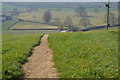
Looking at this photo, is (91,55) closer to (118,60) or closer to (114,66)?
(118,60)

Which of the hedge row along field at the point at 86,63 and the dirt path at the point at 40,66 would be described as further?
the dirt path at the point at 40,66

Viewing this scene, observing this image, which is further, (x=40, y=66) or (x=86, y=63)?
(x=40, y=66)

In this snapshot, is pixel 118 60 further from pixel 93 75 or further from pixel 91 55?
pixel 93 75

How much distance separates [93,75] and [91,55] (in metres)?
6.58

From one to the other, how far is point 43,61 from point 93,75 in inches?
276

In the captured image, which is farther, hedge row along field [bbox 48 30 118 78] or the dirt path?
the dirt path

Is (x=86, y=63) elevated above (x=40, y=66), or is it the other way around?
(x=86, y=63)

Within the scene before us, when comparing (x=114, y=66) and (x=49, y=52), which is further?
(x=49, y=52)

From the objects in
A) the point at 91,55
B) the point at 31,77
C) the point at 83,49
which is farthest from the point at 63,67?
the point at 83,49

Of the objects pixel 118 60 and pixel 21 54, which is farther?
pixel 21 54

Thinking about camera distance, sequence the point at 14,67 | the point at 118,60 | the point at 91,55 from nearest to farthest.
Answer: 1. the point at 14,67
2. the point at 118,60
3. the point at 91,55

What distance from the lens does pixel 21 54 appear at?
24.5 metres

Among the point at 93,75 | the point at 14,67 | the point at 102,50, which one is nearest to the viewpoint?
the point at 93,75

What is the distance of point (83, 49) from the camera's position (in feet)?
87.9
